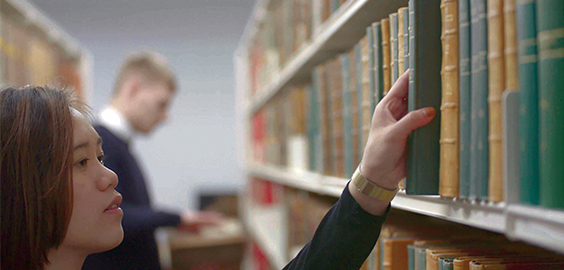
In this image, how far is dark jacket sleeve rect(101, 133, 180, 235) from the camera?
148 cm

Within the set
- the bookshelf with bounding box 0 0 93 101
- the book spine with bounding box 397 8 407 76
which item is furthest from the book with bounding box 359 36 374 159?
the bookshelf with bounding box 0 0 93 101

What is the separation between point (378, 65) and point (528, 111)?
36 centimetres

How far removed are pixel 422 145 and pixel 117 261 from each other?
3.80 ft

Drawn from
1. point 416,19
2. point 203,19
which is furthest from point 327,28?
point 203,19

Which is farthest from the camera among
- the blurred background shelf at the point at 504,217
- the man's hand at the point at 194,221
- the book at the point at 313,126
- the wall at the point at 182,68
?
the wall at the point at 182,68

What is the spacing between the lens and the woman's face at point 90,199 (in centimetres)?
69

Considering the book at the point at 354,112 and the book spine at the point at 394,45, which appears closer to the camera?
the book spine at the point at 394,45

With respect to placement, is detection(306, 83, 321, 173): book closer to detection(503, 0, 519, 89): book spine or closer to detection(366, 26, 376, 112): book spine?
detection(366, 26, 376, 112): book spine

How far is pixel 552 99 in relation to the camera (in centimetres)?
39

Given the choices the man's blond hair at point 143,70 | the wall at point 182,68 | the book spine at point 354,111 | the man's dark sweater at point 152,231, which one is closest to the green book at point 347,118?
the book spine at point 354,111

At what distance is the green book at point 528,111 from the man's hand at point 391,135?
0.55ft

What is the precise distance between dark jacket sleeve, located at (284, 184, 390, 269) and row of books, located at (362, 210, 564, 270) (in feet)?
0.30

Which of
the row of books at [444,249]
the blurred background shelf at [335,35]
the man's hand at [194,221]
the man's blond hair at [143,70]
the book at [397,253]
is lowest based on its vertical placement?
the man's hand at [194,221]

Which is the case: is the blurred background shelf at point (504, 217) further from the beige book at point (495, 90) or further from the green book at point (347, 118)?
the green book at point (347, 118)
